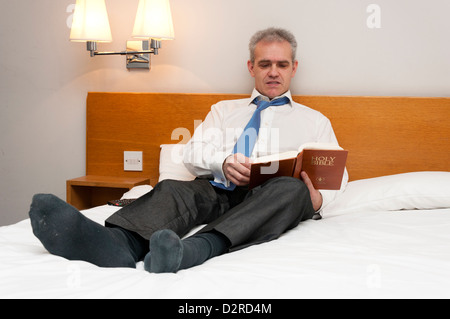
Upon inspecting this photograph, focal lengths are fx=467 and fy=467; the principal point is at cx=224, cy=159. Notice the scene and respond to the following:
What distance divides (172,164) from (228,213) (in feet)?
2.86

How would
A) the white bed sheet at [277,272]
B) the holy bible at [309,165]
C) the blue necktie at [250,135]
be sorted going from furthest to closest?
the blue necktie at [250,135]
the holy bible at [309,165]
the white bed sheet at [277,272]

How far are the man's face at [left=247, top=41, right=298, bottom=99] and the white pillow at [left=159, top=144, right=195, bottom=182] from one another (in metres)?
0.48

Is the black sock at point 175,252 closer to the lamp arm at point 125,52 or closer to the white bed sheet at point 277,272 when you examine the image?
the white bed sheet at point 277,272

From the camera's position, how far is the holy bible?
1375 mm

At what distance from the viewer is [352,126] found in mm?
2117

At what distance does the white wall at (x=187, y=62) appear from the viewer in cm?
212

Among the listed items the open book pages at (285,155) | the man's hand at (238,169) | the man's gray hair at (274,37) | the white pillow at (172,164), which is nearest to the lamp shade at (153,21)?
Answer: the man's gray hair at (274,37)

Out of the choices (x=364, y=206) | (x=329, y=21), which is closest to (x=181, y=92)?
(x=329, y=21)

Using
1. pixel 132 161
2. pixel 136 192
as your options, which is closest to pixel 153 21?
pixel 132 161

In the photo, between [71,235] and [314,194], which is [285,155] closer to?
[314,194]

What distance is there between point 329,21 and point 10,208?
1.95m

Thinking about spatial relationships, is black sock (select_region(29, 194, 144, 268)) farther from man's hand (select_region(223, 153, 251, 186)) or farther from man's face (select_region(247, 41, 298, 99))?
man's face (select_region(247, 41, 298, 99))

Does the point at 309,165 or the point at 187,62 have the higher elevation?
the point at 187,62

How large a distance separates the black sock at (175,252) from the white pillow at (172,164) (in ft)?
3.01
